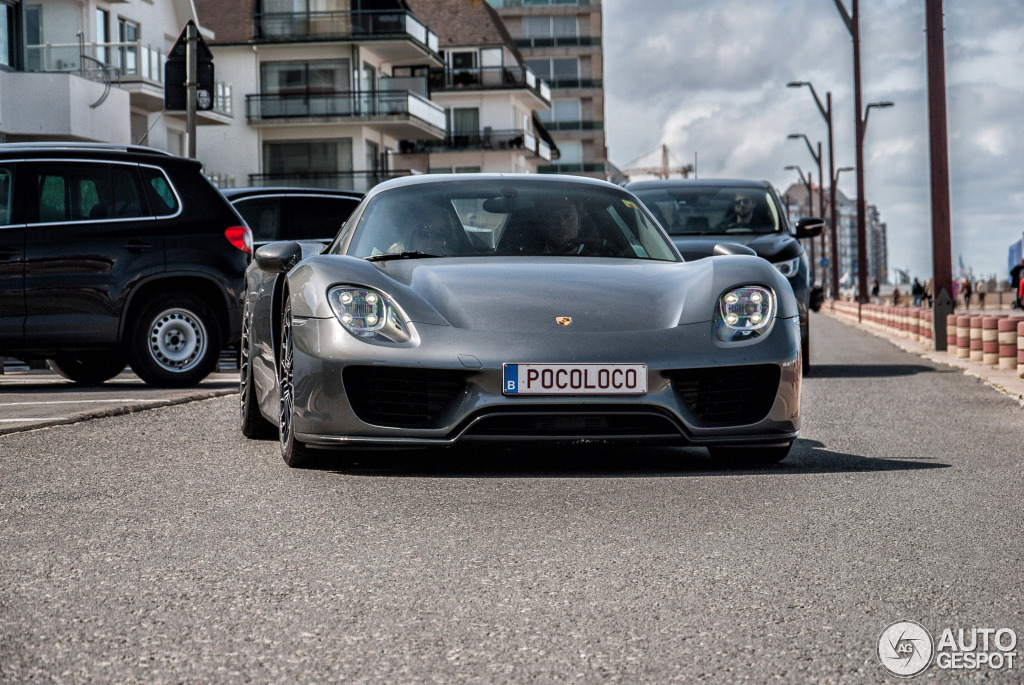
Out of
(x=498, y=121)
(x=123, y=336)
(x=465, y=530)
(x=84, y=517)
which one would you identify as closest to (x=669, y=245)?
(x=465, y=530)

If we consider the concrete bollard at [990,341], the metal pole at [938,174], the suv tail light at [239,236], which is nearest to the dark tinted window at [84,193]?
the suv tail light at [239,236]

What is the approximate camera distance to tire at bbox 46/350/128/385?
12727 mm

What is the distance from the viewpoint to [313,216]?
48.6 feet

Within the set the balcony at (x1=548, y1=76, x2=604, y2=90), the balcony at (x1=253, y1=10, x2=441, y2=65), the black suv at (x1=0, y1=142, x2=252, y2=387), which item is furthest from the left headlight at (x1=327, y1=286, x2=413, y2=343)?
the balcony at (x1=548, y1=76, x2=604, y2=90)

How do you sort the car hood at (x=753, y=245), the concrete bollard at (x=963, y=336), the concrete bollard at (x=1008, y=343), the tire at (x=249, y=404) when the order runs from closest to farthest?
the tire at (x=249, y=404)
the car hood at (x=753, y=245)
the concrete bollard at (x=1008, y=343)
the concrete bollard at (x=963, y=336)

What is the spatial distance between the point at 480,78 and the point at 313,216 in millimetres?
57567

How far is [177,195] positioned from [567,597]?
8565 mm

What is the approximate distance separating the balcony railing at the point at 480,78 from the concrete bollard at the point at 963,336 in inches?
2144

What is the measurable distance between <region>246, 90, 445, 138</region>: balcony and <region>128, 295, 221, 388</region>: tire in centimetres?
4064

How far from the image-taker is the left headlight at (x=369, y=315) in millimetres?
5916

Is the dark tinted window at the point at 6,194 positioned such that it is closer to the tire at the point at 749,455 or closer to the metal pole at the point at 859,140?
the tire at the point at 749,455

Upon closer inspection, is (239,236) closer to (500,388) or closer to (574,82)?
(500,388)

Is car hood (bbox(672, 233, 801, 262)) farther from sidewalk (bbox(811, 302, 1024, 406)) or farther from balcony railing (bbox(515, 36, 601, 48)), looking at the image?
balcony railing (bbox(515, 36, 601, 48))

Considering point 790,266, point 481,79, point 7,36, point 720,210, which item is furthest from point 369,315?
point 481,79
